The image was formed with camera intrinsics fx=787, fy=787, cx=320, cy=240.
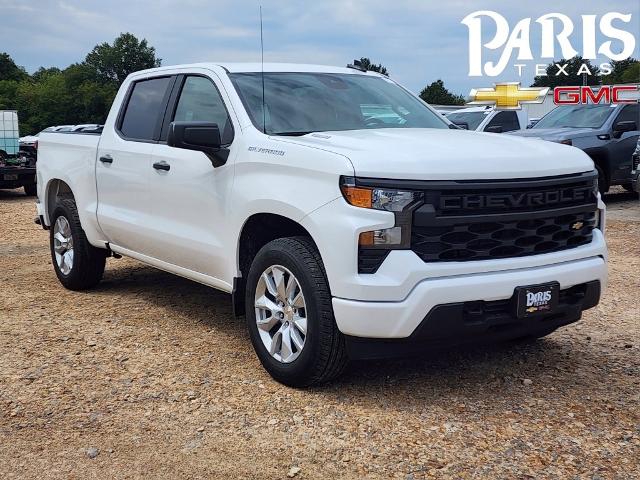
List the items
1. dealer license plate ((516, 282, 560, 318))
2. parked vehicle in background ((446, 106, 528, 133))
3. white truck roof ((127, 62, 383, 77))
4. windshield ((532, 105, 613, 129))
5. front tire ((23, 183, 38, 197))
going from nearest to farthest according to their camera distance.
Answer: dealer license plate ((516, 282, 560, 318))
white truck roof ((127, 62, 383, 77))
windshield ((532, 105, 613, 129))
parked vehicle in background ((446, 106, 528, 133))
front tire ((23, 183, 38, 197))

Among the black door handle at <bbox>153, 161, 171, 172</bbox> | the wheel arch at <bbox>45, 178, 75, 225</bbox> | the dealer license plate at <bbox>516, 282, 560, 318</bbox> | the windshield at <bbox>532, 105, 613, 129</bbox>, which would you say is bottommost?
the dealer license plate at <bbox>516, 282, 560, 318</bbox>

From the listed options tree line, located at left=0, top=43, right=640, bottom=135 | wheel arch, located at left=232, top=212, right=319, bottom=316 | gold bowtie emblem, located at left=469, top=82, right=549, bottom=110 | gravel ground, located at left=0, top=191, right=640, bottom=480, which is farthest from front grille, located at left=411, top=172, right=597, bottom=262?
tree line, located at left=0, top=43, right=640, bottom=135

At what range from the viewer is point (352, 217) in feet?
12.5

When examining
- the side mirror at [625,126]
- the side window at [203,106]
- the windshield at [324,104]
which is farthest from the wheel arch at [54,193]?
the side mirror at [625,126]

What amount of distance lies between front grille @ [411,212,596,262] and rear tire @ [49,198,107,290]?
152 inches

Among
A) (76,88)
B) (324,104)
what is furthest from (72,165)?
(76,88)

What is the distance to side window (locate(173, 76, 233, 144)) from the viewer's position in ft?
16.3

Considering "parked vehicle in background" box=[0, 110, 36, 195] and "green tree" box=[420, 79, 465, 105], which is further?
"green tree" box=[420, 79, 465, 105]

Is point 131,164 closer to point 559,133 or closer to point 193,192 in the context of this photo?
point 193,192

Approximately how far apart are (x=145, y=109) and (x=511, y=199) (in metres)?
3.13

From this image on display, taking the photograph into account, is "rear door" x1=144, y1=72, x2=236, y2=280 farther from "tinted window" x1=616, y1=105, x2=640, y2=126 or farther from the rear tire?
"tinted window" x1=616, y1=105, x2=640, y2=126

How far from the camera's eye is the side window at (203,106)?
4.98m

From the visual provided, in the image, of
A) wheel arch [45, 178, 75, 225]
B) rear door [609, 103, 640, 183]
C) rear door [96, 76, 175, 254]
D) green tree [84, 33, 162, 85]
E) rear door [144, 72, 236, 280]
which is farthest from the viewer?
green tree [84, 33, 162, 85]

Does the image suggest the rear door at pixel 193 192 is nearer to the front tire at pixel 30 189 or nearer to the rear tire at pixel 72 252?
the rear tire at pixel 72 252
